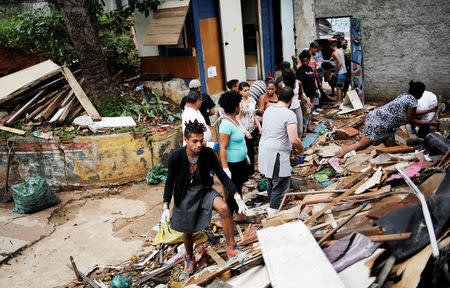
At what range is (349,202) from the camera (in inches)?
164

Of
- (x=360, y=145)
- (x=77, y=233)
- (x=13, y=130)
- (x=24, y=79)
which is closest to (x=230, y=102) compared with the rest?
(x=360, y=145)

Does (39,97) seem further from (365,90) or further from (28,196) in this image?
(365,90)

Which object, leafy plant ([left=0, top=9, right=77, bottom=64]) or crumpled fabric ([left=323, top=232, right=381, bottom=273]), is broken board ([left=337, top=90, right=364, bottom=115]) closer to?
leafy plant ([left=0, top=9, right=77, bottom=64])

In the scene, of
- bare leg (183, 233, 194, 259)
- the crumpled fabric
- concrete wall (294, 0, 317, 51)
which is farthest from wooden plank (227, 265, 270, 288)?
concrete wall (294, 0, 317, 51)

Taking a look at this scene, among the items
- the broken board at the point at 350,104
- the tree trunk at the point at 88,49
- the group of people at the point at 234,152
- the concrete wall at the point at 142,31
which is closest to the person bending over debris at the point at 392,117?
the group of people at the point at 234,152

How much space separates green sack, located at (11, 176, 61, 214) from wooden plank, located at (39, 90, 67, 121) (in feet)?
5.94

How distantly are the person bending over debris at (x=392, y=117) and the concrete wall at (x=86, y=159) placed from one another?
4.25m

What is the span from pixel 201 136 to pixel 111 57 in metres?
7.57

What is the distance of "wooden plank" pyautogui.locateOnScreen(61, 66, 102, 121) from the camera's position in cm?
854

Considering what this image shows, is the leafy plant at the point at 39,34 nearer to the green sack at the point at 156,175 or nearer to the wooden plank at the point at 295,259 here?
the green sack at the point at 156,175

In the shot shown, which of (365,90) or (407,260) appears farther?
(365,90)

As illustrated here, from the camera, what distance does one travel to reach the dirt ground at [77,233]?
559 cm

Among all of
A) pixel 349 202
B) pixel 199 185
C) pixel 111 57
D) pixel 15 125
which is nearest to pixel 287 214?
pixel 349 202

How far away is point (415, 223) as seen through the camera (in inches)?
121
